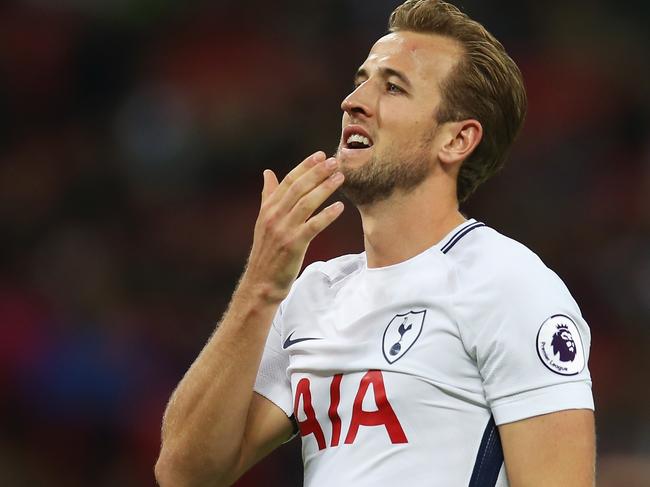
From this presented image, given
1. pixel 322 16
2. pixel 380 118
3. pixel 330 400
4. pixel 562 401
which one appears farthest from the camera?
pixel 322 16

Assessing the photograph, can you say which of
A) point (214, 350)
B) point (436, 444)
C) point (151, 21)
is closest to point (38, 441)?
point (151, 21)

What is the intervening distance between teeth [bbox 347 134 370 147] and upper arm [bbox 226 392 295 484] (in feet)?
2.60

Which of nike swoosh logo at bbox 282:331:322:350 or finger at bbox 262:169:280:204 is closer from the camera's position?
finger at bbox 262:169:280:204

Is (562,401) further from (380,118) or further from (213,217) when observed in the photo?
(213,217)

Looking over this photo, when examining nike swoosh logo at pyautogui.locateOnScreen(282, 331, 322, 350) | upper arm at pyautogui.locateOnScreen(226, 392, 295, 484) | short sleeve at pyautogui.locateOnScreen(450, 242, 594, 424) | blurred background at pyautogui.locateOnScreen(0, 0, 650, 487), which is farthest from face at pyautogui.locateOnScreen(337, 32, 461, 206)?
blurred background at pyautogui.locateOnScreen(0, 0, 650, 487)

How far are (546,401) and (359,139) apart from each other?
39.6 inches

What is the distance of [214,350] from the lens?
9.92 ft

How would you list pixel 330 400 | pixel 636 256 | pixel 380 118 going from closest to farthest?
pixel 330 400 → pixel 380 118 → pixel 636 256

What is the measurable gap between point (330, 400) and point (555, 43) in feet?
18.9

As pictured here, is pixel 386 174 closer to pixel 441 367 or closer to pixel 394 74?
pixel 394 74

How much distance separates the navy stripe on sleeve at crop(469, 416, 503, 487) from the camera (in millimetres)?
2697

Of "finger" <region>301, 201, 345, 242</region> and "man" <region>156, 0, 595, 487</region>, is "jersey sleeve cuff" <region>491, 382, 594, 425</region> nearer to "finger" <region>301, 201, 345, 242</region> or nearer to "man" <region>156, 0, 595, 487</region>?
"man" <region>156, 0, 595, 487</region>

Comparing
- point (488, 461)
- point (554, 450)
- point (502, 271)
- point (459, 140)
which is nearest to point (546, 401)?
point (554, 450)

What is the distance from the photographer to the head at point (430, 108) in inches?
125
